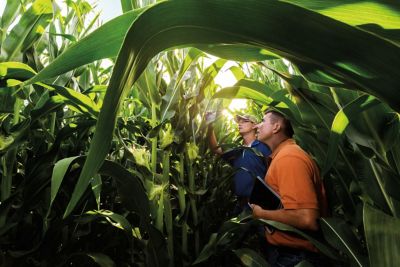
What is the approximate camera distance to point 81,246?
3.55 ft

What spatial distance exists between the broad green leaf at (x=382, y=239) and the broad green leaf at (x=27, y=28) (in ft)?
2.41

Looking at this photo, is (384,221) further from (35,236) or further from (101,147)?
(35,236)

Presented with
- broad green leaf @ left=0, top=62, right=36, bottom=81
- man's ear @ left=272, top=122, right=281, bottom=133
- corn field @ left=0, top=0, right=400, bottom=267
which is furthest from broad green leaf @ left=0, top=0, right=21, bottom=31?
man's ear @ left=272, top=122, right=281, bottom=133

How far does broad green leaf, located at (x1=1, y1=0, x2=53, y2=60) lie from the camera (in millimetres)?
760

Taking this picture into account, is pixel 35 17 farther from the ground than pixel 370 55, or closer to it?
farther from the ground

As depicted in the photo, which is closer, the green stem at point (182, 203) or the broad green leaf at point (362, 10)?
the broad green leaf at point (362, 10)

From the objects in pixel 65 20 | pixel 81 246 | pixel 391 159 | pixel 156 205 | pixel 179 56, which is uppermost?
pixel 65 20

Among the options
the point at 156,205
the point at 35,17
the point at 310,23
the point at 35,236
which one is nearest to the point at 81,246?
the point at 35,236

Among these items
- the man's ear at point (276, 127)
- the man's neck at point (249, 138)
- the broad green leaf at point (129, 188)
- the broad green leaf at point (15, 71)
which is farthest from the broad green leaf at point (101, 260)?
the man's neck at point (249, 138)

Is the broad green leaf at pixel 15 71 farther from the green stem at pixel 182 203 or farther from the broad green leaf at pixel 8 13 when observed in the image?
the green stem at pixel 182 203

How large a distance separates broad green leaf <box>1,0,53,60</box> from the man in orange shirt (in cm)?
77

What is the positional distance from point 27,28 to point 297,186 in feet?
2.68

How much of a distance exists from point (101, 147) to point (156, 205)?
2.31 feet

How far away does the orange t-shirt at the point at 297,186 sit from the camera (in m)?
1.04
